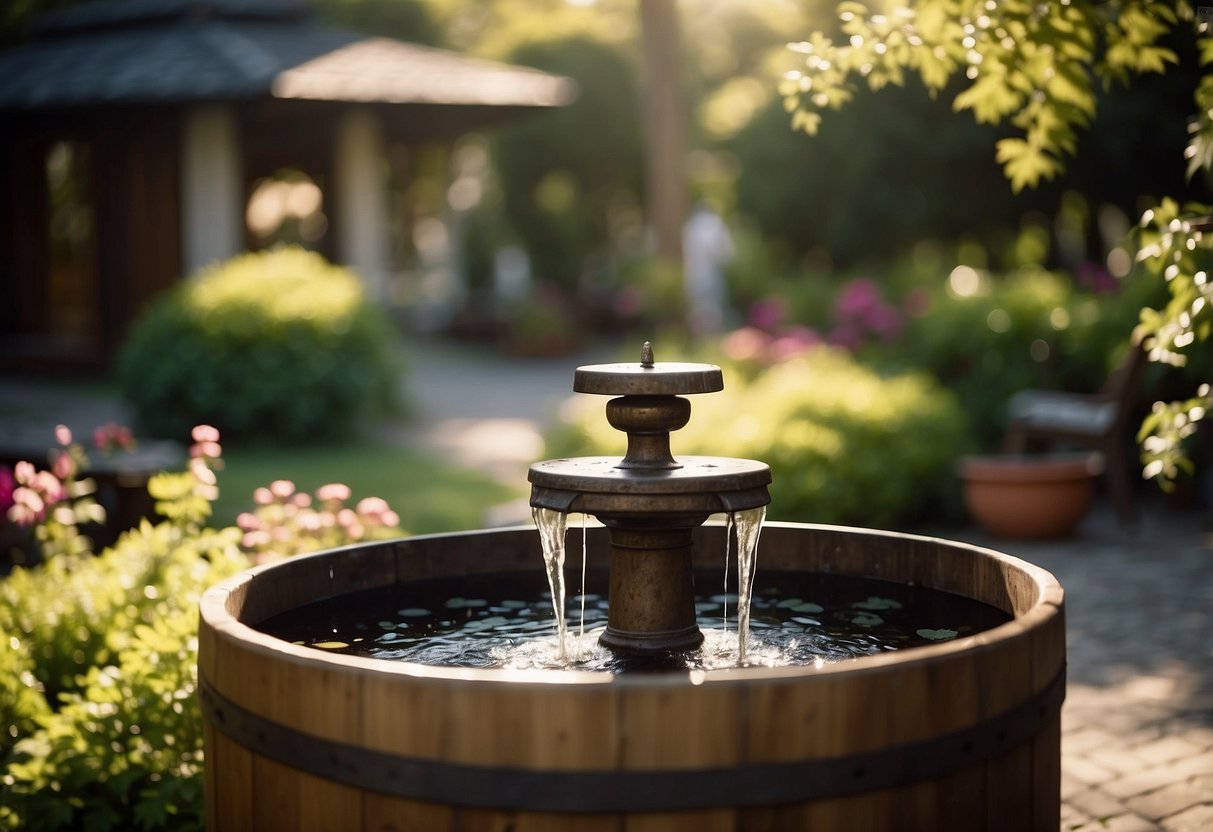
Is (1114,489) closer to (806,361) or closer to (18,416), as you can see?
(806,361)

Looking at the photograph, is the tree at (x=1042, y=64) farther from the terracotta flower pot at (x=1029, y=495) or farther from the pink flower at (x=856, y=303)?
the pink flower at (x=856, y=303)

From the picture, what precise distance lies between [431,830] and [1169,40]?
41.6 feet

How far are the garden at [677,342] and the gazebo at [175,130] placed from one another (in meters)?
2.31

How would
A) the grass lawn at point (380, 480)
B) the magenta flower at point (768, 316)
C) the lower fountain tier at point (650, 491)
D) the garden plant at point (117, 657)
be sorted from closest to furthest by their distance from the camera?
1. the lower fountain tier at point (650, 491)
2. the garden plant at point (117, 657)
3. the grass lawn at point (380, 480)
4. the magenta flower at point (768, 316)

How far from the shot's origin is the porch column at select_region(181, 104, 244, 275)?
17.5 m

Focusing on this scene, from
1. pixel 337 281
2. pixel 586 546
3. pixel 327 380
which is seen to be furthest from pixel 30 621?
pixel 337 281

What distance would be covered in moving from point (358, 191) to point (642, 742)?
16.5 meters

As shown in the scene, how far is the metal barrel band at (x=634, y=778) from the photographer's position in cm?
260

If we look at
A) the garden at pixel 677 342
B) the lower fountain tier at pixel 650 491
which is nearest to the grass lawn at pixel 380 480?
the garden at pixel 677 342

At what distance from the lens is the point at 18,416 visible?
569 inches

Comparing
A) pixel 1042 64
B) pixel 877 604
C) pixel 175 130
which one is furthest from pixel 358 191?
pixel 877 604

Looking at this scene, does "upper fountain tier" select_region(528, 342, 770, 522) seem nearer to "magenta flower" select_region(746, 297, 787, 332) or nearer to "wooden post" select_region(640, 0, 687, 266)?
"magenta flower" select_region(746, 297, 787, 332)

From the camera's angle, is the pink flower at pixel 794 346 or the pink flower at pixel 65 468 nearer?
the pink flower at pixel 65 468

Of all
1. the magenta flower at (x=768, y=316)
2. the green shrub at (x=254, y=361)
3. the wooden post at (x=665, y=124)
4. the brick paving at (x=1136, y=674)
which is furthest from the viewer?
the wooden post at (x=665, y=124)
